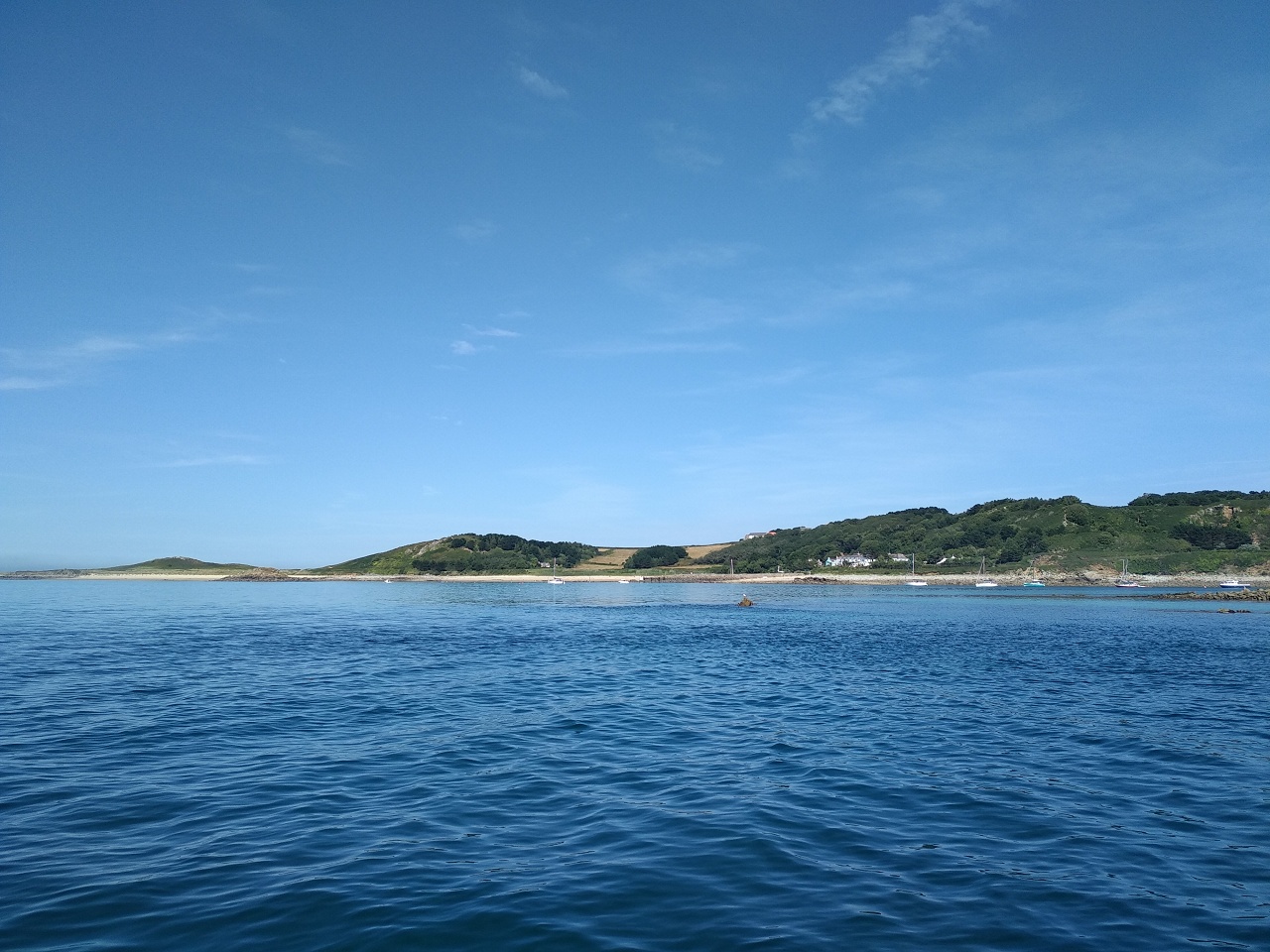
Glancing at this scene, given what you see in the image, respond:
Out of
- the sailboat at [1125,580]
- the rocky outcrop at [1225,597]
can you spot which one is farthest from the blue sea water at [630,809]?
the sailboat at [1125,580]

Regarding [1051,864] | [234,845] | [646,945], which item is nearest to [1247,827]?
[1051,864]

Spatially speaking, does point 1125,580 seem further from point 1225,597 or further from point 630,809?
point 630,809

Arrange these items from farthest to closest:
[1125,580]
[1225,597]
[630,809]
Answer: [1125,580] → [1225,597] → [630,809]

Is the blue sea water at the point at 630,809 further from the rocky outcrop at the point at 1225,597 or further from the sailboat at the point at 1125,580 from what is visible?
the sailboat at the point at 1125,580

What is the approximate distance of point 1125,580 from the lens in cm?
16500

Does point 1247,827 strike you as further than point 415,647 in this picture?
No

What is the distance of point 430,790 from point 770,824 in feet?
21.5

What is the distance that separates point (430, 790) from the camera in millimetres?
15156

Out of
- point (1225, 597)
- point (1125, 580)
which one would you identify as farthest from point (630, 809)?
point (1125, 580)

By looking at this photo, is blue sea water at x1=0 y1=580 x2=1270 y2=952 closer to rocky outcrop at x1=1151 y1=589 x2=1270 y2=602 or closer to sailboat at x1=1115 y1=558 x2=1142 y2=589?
rocky outcrop at x1=1151 y1=589 x2=1270 y2=602

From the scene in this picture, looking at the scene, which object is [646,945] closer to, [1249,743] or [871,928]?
[871,928]

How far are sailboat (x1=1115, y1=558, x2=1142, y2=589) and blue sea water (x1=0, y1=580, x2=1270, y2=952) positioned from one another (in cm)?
14858

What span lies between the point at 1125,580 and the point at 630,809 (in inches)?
7232

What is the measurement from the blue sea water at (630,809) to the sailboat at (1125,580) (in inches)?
5850
